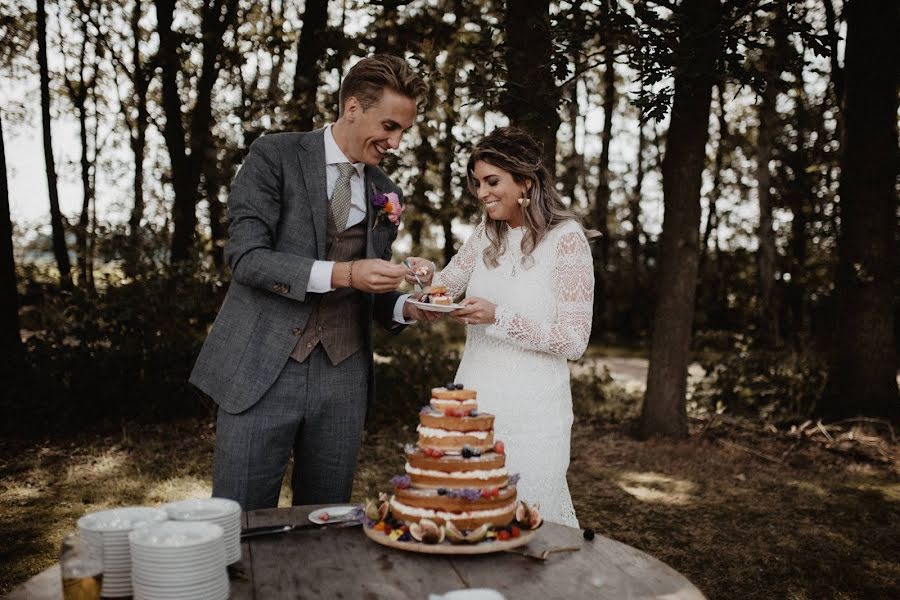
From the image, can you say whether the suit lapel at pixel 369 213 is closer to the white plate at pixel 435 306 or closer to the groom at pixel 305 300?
the groom at pixel 305 300

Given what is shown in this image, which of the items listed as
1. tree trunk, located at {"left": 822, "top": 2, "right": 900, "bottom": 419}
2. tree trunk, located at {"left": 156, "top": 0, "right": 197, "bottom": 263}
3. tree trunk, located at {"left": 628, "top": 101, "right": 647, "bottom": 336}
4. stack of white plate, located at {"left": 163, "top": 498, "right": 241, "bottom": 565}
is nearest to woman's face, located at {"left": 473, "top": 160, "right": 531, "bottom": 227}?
stack of white plate, located at {"left": 163, "top": 498, "right": 241, "bottom": 565}

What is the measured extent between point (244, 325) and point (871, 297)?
25.0 feet

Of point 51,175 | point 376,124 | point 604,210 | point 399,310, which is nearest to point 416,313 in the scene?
point 399,310

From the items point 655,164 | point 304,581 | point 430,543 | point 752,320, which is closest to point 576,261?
point 430,543

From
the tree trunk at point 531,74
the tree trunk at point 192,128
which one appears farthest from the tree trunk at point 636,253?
the tree trunk at point 531,74

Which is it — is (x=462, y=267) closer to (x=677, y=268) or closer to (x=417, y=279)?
(x=417, y=279)

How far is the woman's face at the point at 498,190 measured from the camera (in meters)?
3.71

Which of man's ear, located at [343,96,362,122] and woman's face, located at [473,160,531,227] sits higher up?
man's ear, located at [343,96,362,122]

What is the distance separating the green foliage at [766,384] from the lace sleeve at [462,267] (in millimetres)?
6167

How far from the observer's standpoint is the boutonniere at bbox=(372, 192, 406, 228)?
3.28 m

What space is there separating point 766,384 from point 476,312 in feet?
22.1

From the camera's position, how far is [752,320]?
19.2m

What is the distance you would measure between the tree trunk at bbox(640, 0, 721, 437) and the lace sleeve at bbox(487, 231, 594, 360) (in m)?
4.60

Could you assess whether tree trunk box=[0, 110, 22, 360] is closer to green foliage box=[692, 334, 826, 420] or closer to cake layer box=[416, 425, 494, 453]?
cake layer box=[416, 425, 494, 453]
